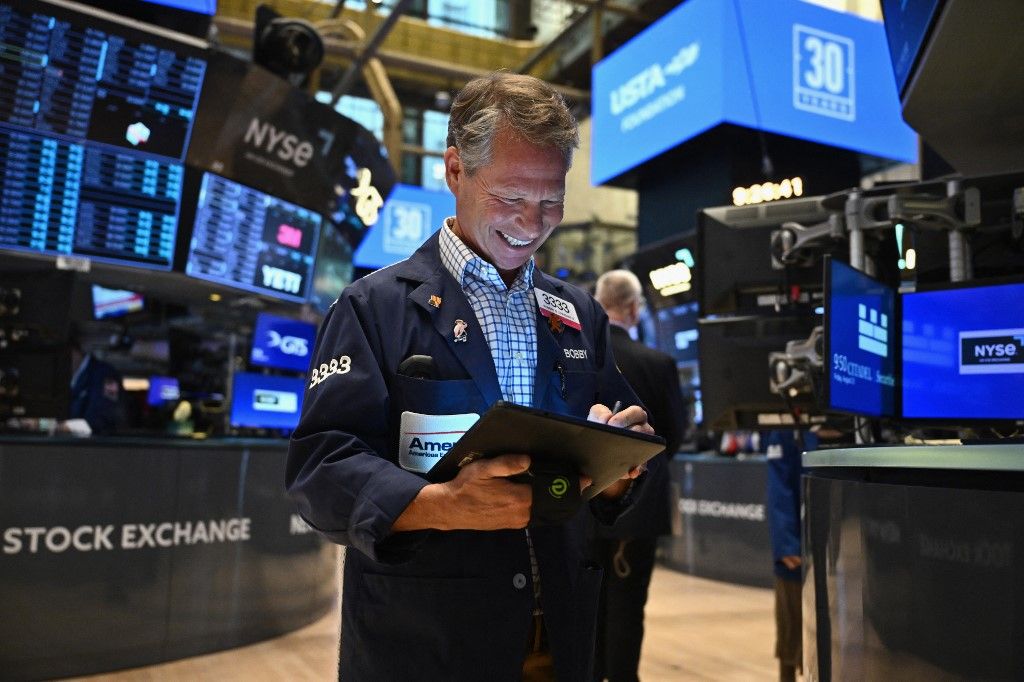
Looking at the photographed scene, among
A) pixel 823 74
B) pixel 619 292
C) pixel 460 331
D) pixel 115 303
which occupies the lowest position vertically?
pixel 460 331

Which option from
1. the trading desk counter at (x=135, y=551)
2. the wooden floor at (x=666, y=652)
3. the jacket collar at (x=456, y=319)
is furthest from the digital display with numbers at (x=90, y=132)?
the jacket collar at (x=456, y=319)

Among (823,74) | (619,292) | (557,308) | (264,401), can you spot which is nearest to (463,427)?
(557,308)

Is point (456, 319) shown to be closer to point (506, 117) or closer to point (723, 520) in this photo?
point (506, 117)

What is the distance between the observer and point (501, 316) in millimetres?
1482

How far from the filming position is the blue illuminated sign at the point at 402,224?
39.3 feet

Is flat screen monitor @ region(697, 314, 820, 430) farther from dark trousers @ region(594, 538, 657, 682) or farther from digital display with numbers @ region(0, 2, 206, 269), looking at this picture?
digital display with numbers @ region(0, 2, 206, 269)

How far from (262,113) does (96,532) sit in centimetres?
291

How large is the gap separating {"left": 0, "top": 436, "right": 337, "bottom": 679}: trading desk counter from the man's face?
341 centimetres

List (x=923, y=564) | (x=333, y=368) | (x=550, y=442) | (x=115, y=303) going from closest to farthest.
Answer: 1. (x=550, y=442)
2. (x=333, y=368)
3. (x=923, y=564)
4. (x=115, y=303)

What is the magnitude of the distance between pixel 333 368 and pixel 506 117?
17.5 inches

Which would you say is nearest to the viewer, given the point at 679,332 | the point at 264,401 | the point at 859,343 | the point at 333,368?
the point at 333,368

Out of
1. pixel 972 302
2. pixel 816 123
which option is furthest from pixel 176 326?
pixel 972 302

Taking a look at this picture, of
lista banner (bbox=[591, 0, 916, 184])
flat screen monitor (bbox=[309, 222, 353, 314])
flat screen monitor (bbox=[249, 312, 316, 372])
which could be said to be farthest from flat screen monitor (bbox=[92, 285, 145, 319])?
lista banner (bbox=[591, 0, 916, 184])

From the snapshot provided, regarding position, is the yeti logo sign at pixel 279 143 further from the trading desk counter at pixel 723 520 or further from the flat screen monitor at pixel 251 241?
the trading desk counter at pixel 723 520
